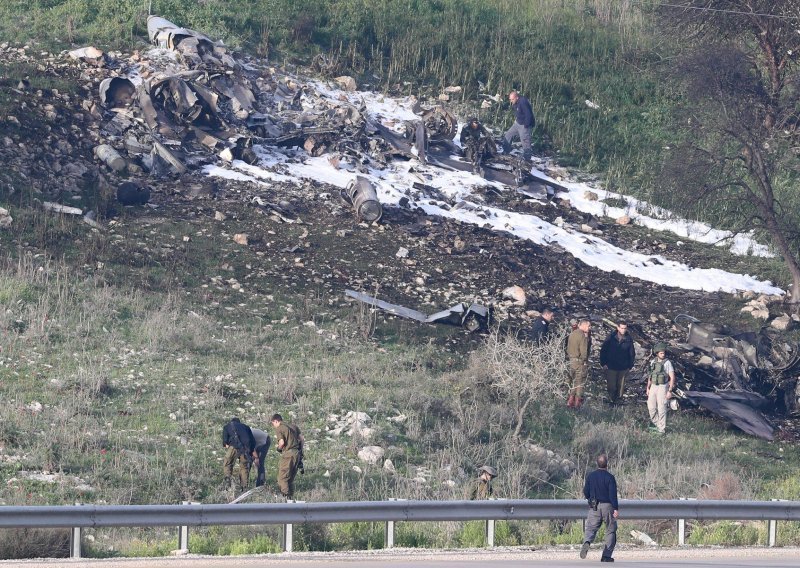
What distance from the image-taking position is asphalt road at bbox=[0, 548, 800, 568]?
8992 mm

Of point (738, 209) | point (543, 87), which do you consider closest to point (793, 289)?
→ point (738, 209)

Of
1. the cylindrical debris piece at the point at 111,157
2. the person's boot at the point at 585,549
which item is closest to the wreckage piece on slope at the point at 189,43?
the cylindrical debris piece at the point at 111,157

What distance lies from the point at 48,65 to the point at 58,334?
33.8ft

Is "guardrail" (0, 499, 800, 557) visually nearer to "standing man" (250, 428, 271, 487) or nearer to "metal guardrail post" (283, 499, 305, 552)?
"metal guardrail post" (283, 499, 305, 552)

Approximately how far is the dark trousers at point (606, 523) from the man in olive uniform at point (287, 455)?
3.08 m

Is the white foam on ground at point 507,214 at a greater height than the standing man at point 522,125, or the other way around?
the standing man at point 522,125

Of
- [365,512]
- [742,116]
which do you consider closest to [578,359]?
[365,512]

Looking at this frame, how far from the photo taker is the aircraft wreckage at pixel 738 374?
16297 mm

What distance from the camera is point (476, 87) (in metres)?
28.1

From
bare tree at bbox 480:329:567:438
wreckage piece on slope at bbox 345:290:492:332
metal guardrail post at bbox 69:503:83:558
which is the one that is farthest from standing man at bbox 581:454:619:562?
wreckage piece on slope at bbox 345:290:492:332

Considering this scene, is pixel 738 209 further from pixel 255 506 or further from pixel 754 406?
pixel 255 506

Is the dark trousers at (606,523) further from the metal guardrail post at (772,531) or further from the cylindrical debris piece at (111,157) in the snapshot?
the cylindrical debris piece at (111,157)

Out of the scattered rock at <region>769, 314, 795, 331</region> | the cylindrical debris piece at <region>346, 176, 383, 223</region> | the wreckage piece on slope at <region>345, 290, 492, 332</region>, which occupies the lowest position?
the wreckage piece on slope at <region>345, 290, 492, 332</region>

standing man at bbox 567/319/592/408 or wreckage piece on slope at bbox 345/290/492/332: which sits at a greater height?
wreckage piece on slope at bbox 345/290/492/332
